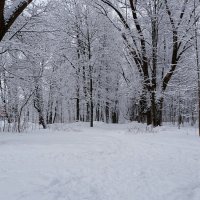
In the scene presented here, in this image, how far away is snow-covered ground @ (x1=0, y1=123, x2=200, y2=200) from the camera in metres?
3.70

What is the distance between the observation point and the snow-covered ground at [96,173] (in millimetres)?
3701

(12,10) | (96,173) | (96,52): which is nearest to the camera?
(96,173)

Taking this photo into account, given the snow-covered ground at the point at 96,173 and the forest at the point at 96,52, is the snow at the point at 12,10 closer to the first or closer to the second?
the forest at the point at 96,52

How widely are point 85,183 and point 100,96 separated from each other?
2251cm

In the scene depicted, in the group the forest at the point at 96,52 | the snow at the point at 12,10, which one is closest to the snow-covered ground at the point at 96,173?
the snow at the point at 12,10

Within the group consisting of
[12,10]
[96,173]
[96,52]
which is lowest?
[96,173]

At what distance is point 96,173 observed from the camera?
4.77 meters

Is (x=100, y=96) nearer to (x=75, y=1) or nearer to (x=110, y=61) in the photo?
(x=110, y=61)

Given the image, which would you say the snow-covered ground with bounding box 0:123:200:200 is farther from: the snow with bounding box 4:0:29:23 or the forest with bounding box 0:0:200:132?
the forest with bounding box 0:0:200:132

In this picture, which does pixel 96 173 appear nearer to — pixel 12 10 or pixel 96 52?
pixel 12 10

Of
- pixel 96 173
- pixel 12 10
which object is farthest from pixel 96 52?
pixel 96 173

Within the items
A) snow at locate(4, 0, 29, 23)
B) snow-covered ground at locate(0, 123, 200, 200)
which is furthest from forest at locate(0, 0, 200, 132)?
snow-covered ground at locate(0, 123, 200, 200)

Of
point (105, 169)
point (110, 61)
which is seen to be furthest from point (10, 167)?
point (110, 61)

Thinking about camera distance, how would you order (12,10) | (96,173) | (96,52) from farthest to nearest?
1. (96,52)
2. (12,10)
3. (96,173)
